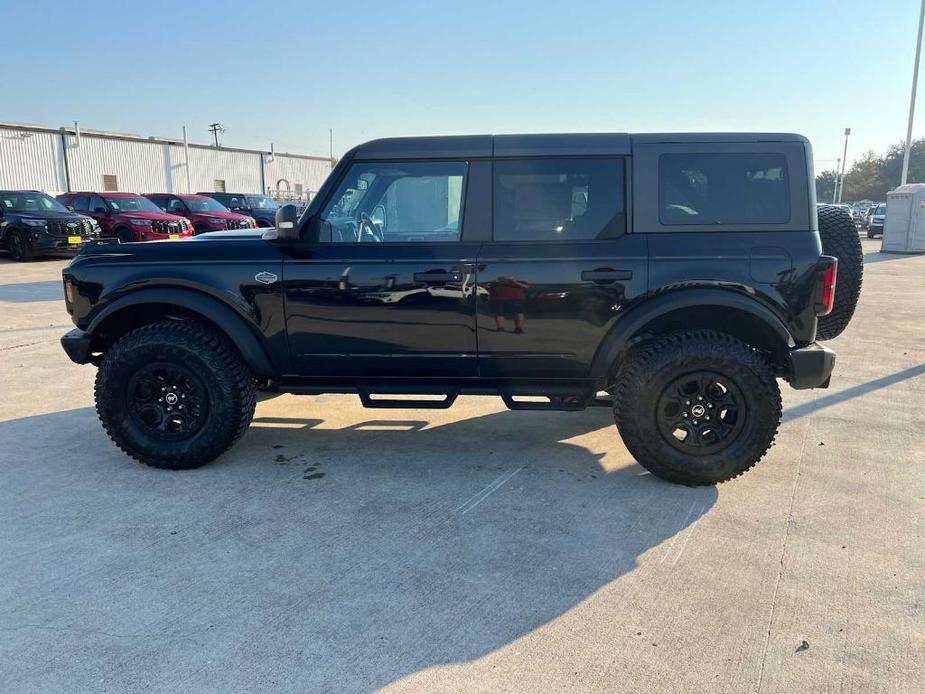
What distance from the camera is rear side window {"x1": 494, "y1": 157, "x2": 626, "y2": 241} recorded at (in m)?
3.69

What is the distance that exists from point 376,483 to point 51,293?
9.88 meters

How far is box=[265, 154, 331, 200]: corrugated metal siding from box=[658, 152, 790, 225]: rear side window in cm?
3782

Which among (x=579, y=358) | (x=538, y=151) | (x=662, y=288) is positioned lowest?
(x=579, y=358)

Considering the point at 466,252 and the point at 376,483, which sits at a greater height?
the point at 466,252

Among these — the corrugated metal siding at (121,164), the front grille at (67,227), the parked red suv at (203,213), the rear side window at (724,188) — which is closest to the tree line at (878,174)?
the corrugated metal siding at (121,164)

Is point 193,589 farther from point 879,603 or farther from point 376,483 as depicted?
point 879,603

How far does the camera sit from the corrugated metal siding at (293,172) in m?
42.1

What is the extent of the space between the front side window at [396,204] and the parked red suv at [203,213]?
15.1m

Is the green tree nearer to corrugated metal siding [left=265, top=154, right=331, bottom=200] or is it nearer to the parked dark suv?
corrugated metal siding [left=265, top=154, right=331, bottom=200]

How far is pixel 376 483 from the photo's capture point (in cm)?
382

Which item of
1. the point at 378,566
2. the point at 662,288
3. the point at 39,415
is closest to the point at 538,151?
the point at 662,288

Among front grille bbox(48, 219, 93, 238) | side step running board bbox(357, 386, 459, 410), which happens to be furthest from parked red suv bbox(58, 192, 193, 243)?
side step running board bbox(357, 386, 459, 410)

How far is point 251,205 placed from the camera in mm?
23516

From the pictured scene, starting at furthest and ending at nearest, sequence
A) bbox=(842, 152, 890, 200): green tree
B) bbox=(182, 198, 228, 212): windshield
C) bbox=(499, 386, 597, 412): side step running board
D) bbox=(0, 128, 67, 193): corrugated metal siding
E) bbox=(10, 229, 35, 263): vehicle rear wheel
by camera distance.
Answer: bbox=(842, 152, 890, 200): green tree, bbox=(0, 128, 67, 193): corrugated metal siding, bbox=(182, 198, 228, 212): windshield, bbox=(10, 229, 35, 263): vehicle rear wheel, bbox=(499, 386, 597, 412): side step running board
